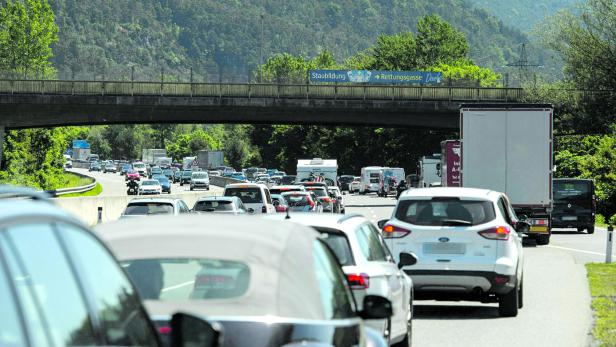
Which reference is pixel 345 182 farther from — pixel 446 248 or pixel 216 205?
pixel 446 248

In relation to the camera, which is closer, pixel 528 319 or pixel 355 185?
→ pixel 528 319

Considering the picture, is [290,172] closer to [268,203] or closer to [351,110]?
[351,110]

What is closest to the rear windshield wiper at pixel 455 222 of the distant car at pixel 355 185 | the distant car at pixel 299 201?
the distant car at pixel 299 201

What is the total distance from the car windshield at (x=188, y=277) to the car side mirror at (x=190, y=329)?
143 cm

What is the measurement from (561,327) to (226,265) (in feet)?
33.9

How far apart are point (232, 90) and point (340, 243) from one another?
73.3 m

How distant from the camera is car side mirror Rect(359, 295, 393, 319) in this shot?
7699 millimetres

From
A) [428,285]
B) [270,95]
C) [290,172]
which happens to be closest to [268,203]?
[428,285]

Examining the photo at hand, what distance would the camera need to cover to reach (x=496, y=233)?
56.1ft

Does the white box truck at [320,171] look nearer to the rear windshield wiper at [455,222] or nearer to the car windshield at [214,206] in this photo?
the car windshield at [214,206]

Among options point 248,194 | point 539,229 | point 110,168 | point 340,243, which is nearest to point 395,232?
point 340,243

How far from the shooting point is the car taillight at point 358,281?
37.1 ft

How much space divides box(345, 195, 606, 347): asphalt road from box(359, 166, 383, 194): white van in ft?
270

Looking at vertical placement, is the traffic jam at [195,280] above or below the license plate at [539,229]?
above
